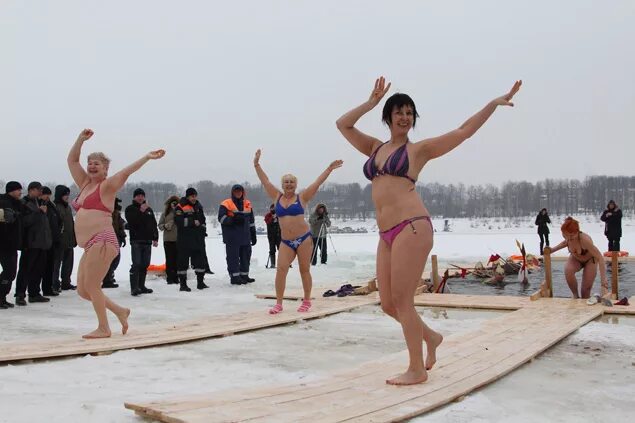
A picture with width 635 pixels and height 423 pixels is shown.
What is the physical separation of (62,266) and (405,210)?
27.8ft

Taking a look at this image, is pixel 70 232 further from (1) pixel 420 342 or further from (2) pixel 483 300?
(1) pixel 420 342

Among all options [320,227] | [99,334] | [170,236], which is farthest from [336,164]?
[320,227]

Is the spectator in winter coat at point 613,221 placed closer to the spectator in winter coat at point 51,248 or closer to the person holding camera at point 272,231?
the person holding camera at point 272,231

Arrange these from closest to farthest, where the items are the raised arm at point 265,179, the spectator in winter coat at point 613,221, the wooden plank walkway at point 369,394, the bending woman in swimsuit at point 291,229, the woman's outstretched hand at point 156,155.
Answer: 1. the wooden plank walkway at point 369,394
2. the woman's outstretched hand at point 156,155
3. the bending woman in swimsuit at point 291,229
4. the raised arm at point 265,179
5. the spectator in winter coat at point 613,221

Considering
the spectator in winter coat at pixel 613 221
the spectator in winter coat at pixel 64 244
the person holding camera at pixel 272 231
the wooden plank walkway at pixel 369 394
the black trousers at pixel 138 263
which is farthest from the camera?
the spectator in winter coat at pixel 613 221

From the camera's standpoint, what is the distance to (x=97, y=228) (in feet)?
19.8

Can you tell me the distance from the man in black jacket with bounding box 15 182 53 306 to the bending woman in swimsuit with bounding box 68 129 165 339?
115 inches

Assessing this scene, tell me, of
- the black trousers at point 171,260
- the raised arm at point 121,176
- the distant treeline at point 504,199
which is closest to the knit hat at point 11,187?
the raised arm at point 121,176

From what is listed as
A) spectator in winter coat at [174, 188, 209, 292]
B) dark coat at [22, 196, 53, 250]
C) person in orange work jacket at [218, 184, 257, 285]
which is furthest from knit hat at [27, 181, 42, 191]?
Result: person in orange work jacket at [218, 184, 257, 285]

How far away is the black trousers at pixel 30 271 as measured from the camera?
8570 mm

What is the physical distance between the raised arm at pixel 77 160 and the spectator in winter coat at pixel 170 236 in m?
5.34

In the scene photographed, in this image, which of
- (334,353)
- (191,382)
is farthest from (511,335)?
(191,382)

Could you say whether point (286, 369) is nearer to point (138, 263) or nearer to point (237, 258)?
point (138, 263)

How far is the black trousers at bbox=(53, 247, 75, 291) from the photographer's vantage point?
10047 mm
